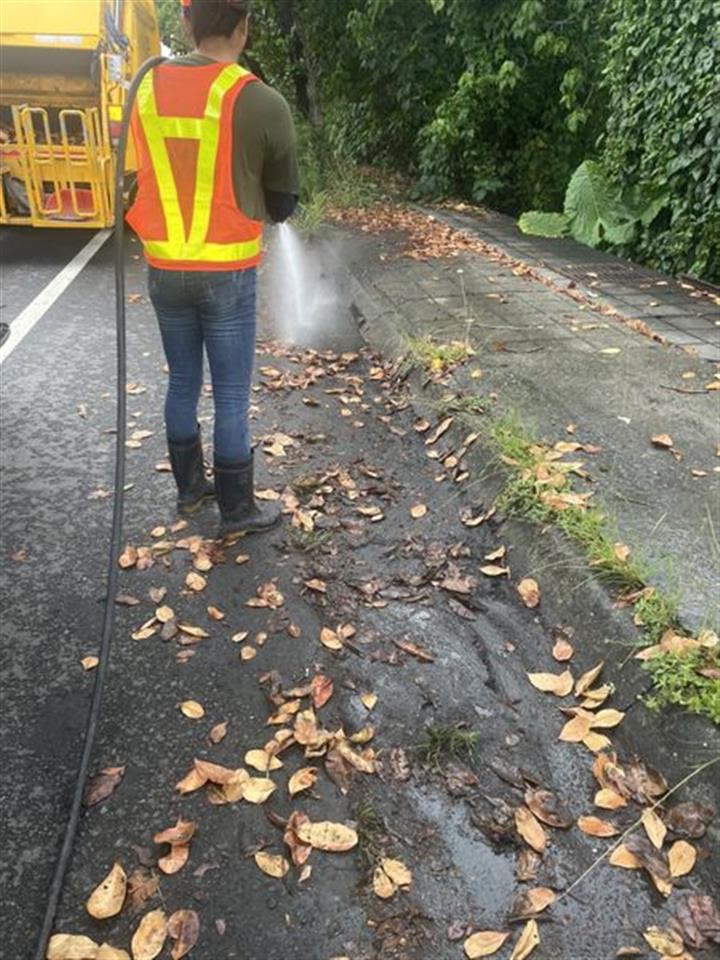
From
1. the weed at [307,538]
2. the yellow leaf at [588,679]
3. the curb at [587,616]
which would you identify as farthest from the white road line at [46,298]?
the yellow leaf at [588,679]

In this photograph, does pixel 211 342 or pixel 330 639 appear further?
pixel 211 342

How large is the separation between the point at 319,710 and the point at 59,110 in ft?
27.2

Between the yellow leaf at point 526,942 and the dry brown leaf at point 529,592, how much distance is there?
Answer: 1.26m

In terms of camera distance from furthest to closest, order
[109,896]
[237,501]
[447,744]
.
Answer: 1. [237,501]
2. [447,744]
3. [109,896]

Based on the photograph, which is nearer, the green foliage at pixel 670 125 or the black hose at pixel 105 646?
the black hose at pixel 105 646

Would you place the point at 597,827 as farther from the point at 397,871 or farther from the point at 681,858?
the point at 397,871

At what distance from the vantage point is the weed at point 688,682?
2.29m

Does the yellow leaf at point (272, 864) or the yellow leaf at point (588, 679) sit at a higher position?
the yellow leaf at point (588, 679)

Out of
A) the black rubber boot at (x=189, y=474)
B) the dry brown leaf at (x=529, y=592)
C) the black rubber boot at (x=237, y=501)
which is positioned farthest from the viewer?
the black rubber boot at (x=189, y=474)

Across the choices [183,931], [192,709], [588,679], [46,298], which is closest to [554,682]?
[588,679]

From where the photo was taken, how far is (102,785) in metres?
2.30

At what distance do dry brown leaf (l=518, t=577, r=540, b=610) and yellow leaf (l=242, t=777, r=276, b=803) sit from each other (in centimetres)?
123

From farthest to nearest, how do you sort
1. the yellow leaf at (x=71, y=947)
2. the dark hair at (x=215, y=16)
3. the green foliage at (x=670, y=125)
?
1. the green foliage at (x=670, y=125)
2. the dark hair at (x=215, y=16)
3. the yellow leaf at (x=71, y=947)

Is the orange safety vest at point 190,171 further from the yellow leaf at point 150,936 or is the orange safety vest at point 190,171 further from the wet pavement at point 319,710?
the yellow leaf at point 150,936
